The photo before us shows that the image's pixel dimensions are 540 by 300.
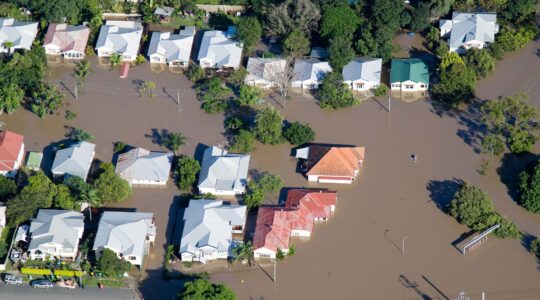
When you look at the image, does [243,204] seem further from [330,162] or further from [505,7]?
[505,7]

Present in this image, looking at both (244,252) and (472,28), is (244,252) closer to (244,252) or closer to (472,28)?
(244,252)

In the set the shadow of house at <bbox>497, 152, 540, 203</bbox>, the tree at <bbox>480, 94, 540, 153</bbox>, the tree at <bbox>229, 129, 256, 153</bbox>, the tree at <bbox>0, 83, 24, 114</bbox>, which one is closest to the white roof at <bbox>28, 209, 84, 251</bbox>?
the tree at <bbox>0, 83, 24, 114</bbox>

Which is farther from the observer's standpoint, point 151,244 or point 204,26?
point 204,26

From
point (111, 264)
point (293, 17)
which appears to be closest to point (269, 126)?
point (293, 17)

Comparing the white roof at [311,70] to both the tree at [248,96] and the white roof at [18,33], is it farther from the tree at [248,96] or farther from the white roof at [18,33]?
the white roof at [18,33]

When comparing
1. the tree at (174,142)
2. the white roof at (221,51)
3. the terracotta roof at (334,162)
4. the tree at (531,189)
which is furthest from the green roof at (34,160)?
the tree at (531,189)

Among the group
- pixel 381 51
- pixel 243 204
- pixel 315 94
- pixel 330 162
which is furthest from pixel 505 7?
pixel 243 204
